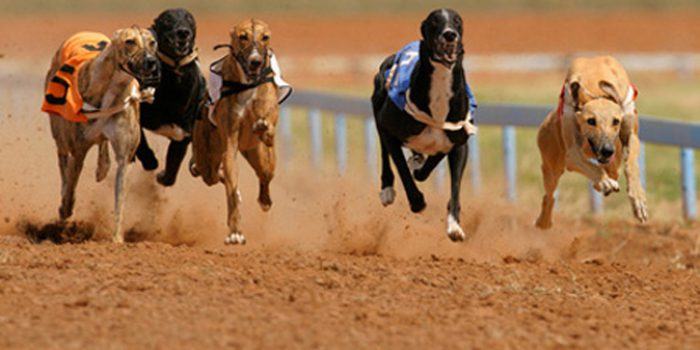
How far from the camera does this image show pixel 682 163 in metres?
11.2

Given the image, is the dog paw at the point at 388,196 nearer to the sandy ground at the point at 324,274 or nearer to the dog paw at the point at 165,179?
the sandy ground at the point at 324,274

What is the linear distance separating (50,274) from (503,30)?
40.0 metres

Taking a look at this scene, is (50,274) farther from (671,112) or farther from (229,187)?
(671,112)

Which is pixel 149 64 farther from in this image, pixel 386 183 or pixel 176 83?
pixel 386 183

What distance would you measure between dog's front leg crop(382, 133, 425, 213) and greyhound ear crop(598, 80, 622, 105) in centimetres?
136

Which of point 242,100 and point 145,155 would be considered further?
point 145,155

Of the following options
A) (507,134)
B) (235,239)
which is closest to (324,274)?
(235,239)

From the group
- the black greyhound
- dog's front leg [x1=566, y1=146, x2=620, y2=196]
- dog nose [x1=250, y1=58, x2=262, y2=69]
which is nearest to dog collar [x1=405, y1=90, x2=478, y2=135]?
dog's front leg [x1=566, y1=146, x2=620, y2=196]

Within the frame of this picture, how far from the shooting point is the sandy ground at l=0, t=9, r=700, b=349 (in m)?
5.89

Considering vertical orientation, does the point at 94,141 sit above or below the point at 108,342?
above

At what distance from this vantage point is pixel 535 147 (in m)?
17.1

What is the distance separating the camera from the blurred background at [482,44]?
17.9m

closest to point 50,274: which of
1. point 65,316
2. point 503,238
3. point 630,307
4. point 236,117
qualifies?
point 65,316

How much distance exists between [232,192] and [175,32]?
1148 millimetres
